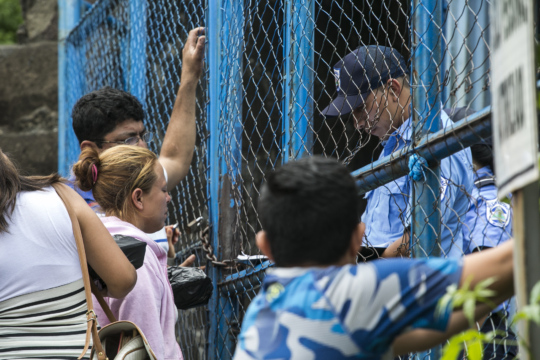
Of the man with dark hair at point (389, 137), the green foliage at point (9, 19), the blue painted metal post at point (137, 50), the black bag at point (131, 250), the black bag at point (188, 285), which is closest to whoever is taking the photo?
the black bag at point (131, 250)

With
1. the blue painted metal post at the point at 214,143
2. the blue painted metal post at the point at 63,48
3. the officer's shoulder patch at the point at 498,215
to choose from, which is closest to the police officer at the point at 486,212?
the officer's shoulder patch at the point at 498,215

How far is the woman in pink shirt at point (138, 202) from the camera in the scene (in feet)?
9.24

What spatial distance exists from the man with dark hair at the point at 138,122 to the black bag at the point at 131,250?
0.85 meters

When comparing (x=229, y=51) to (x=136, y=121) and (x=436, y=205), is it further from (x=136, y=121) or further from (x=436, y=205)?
(x=436, y=205)

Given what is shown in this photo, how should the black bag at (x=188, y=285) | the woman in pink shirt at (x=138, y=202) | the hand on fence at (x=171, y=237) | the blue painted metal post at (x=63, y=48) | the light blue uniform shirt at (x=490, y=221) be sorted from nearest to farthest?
the woman in pink shirt at (x=138, y=202) → the light blue uniform shirt at (x=490, y=221) → the black bag at (x=188, y=285) → the hand on fence at (x=171, y=237) → the blue painted metal post at (x=63, y=48)

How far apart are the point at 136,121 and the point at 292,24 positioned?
0.99 meters

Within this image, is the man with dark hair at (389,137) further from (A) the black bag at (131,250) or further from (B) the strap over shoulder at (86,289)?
(B) the strap over shoulder at (86,289)

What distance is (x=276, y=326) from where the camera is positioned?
148 centimetres

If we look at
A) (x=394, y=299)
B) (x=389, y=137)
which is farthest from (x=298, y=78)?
(x=394, y=299)

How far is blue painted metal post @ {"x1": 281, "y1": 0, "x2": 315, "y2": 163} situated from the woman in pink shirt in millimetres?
573

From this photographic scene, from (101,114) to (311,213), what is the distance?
2308mm

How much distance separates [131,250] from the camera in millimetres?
2588

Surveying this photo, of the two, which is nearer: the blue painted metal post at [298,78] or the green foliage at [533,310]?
the green foliage at [533,310]

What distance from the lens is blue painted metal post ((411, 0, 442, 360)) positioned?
2283mm
